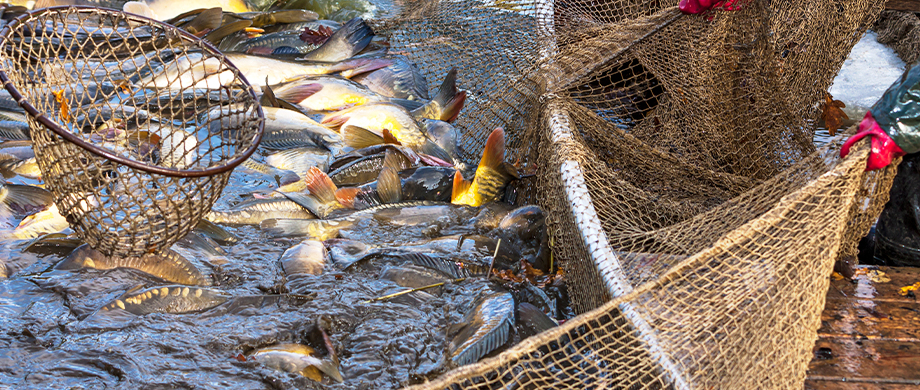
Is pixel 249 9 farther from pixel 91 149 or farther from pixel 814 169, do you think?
pixel 814 169

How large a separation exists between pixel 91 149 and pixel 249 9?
6.12 metres

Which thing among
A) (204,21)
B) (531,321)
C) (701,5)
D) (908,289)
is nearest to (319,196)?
(531,321)

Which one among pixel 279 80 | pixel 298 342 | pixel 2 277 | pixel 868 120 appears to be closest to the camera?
pixel 868 120

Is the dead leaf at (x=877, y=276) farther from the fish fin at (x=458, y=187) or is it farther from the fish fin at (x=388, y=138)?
the fish fin at (x=388, y=138)

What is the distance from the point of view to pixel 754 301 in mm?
1894

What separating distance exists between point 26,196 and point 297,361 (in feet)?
6.75

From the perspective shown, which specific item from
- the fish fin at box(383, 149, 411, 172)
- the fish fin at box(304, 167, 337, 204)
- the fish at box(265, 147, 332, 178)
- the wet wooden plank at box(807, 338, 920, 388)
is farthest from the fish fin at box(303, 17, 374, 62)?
the wet wooden plank at box(807, 338, 920, 388)

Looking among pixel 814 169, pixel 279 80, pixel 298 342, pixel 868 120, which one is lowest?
pixel 298 342

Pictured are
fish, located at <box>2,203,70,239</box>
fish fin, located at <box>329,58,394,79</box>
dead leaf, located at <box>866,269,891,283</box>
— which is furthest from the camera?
fish fin, located at <box>329,58,394,79</box>

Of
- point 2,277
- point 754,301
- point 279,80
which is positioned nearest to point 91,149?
point 2,277

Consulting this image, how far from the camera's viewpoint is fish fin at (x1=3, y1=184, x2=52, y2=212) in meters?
3.39

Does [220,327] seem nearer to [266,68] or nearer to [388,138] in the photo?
[388,138]

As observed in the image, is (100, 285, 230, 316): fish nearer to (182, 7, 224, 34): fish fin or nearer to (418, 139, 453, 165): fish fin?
(418, 139, 453, 165): fish fin

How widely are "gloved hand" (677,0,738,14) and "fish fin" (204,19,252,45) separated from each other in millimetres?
4254
